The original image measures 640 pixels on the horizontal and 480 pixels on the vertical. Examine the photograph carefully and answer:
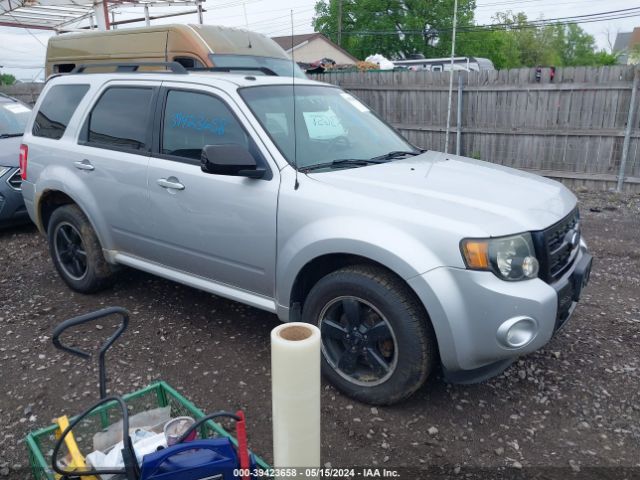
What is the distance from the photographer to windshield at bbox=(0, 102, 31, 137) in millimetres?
7574

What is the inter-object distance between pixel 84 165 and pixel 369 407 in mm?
2939

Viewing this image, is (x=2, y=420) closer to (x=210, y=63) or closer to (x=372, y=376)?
Result: (x=372, y=376)

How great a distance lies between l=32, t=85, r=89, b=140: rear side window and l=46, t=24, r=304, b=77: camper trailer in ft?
7.99

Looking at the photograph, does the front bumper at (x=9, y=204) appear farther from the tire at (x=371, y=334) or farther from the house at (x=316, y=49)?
the house at (x=316, y=49)

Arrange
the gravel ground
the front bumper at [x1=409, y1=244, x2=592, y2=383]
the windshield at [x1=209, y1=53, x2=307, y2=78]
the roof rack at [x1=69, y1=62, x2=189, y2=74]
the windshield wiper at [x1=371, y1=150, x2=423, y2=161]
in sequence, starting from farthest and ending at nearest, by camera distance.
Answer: the windshield at [x1=209, y1=53, x2=307, y2=78], the roof rack at [x1=69, y1=62, x2=189, y2=74], the windshield wiper at [x1=371, y1=150, x2=423, y2=161], the gravel ground, the front bumper at [x1=409, y1=244, x2=592, y2=383]

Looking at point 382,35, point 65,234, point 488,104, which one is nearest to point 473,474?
point 65,234

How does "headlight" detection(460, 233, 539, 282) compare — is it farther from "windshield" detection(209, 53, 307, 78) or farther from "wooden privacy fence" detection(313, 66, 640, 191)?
"wooden privacy fence" detection(313, 66, 640, 191)

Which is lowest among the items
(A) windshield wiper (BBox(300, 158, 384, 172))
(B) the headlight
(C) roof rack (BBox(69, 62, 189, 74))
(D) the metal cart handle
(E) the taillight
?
(D) the metal cart handle

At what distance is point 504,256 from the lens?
2723 millimetres

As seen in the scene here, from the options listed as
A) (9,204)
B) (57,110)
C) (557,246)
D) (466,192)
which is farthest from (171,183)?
(9,204)

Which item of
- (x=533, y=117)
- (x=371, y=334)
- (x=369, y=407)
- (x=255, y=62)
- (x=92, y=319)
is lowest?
(x=369, y=407)

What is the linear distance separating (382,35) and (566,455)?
49702 mm

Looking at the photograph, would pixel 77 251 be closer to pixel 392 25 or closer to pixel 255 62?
pixel 255 62

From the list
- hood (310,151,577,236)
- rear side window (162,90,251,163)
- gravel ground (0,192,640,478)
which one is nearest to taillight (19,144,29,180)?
gravel ground (0,192,640,478)
